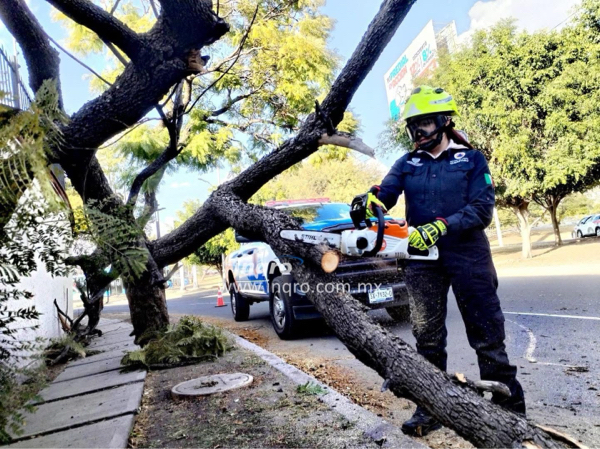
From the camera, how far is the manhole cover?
386cm

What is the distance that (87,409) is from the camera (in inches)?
148

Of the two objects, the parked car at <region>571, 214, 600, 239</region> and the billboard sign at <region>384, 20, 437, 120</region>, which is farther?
the billboard sign at <region>384, 20, 437, 120</region>

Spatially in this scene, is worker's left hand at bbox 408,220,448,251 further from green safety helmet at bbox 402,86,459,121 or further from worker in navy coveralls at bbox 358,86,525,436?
green safety helmet at bbox 402,86,459,121

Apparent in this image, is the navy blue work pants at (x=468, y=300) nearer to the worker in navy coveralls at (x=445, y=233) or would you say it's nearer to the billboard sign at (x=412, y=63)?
the worker in navy coveralls at (x=445, y=233)

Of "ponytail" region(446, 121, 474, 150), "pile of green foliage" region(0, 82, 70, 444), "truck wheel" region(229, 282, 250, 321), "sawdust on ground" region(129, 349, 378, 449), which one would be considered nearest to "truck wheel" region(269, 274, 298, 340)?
"sawdust on ground" region(129, 349, 378, 449)

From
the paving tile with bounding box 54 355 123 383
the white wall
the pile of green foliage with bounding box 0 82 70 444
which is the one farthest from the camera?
the white wall

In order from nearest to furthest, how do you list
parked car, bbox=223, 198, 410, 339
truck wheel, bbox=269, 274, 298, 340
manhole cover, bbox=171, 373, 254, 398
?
1. manhole cover, bbox=171, 373, 254, 398
2. parked car, bbox=223, 198, 410, 339
3. truck wheel, bbox=269, 274, 298, 340

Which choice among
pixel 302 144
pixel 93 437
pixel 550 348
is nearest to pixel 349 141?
pixel 302 144

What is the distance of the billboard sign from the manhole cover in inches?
1655

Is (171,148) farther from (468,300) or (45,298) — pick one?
(468,300)

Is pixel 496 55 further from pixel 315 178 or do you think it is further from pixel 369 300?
pixel 315 178

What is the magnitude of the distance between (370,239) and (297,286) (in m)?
3.47

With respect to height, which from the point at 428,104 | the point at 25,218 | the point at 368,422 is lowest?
the point at 368,422

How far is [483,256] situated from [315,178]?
34488 mm
